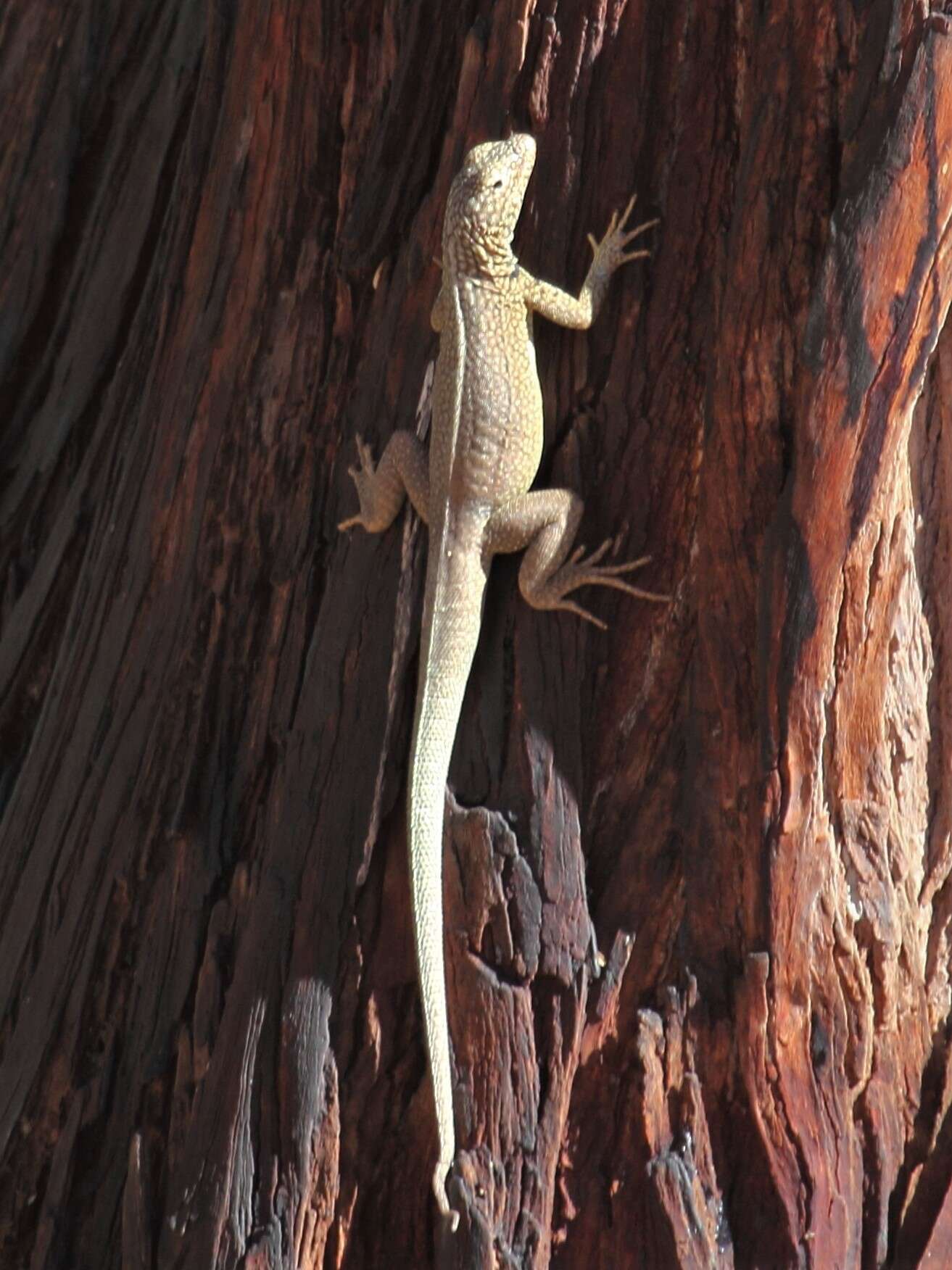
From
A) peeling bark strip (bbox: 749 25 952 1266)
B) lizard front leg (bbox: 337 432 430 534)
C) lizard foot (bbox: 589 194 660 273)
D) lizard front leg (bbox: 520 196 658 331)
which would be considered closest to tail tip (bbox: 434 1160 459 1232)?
peeling bark strip (bbox: 749 25 952 1266)

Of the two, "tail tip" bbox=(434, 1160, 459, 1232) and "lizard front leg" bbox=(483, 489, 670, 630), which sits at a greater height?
"lizard front leg" bbox=(483, 489, 670, 630)

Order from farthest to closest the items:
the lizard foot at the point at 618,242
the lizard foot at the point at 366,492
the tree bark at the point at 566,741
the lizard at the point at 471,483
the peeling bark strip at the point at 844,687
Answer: the lizard foot at the point at 366,492
the lizard foot at the point at 618,242
the lizard at the point at 471,483
the tree bark at the point at 566,741
the peeling bark strip at the point at 844,687

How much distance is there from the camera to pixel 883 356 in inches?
122

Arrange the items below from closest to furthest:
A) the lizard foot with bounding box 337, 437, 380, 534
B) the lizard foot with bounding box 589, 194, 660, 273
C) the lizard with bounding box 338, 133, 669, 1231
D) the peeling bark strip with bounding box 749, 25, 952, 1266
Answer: the peeling bark strip with bounding box 749, 25, 952, 1266
the lizard with bounding box 338, 133, 669, 1231
the lizard foot with bounding box 589, 194, 660, 273
the lizard foot with bounding box 337, 437, 380, 534

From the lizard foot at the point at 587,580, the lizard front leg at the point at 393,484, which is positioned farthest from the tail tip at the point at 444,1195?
the lizard front leg at the point at 393,484

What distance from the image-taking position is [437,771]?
3455 mm

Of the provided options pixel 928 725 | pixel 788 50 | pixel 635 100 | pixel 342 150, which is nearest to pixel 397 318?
pixel 342 150

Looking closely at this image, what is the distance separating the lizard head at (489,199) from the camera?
370 centimetres

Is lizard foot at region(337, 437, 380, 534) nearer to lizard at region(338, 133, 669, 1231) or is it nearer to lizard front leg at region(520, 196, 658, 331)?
lizard at region(338, 133, 669, 1231)

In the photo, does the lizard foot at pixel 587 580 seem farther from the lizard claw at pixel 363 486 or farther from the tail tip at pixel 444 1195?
the tail tip at pixel 444 1195

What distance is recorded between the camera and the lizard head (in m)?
3.70

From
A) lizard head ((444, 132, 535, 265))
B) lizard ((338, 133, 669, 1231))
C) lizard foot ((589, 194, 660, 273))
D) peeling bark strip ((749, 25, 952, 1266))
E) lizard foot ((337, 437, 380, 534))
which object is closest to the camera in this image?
peeling bark strip ((749, 25, 952, 1266))

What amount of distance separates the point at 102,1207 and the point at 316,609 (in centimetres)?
174

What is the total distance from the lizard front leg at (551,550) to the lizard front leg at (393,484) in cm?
24
